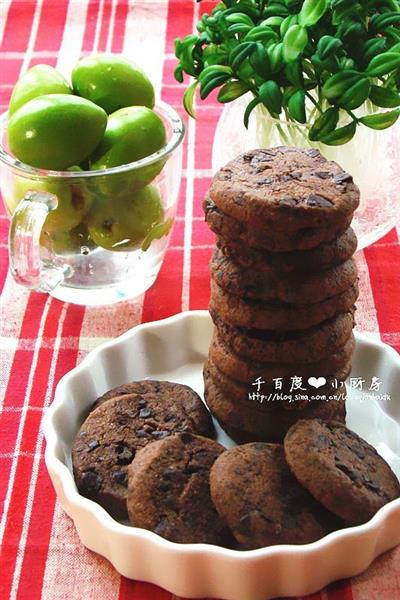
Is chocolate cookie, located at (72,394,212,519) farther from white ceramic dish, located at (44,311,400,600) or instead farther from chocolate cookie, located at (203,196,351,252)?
chocolate cookie, located at (203,196,351,252)

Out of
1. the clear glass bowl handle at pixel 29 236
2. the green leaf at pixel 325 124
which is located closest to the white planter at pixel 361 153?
the green leaf at pixel 325 124

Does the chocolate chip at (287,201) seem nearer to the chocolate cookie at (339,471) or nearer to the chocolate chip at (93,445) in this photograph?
the chocolate cookie at (339,471)

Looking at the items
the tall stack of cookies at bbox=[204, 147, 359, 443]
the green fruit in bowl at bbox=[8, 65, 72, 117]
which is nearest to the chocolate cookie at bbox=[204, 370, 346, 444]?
the tall stack of cookies at bbox=[204, 147, 359, 443]

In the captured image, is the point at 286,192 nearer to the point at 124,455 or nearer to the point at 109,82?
the point at 124,455

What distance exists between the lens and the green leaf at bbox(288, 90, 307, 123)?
1.26 m

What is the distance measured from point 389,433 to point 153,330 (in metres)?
0.38

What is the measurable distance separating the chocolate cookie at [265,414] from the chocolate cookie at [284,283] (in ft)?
0.51

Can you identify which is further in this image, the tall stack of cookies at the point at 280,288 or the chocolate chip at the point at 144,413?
the chocolate chip at the point at 144,413

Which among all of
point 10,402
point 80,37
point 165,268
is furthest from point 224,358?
point 80,37

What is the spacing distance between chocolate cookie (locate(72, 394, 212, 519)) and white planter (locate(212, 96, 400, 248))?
522 millimetres

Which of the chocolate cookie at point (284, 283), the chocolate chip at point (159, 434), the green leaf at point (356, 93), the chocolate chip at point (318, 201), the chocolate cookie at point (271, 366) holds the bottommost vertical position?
the chocolate chip at point (159, 434)

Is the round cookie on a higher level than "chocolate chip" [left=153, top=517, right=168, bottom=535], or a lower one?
higher

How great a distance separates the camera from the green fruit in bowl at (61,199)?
4.43 ft

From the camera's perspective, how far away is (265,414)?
112 centimetres
